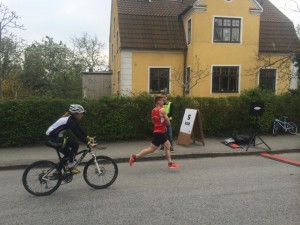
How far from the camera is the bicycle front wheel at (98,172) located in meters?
6.46

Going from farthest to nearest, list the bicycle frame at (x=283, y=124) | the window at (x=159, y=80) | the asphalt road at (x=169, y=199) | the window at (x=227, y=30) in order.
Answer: the window at (x=159, y=80), the window at (x=227, y=30), the bicycle frame at (x=283, y=124), the asphalt road at (x=169, y=199)

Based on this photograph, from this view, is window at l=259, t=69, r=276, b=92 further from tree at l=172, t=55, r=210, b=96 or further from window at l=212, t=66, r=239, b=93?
tree at l=172, t=55, r=210, b=96

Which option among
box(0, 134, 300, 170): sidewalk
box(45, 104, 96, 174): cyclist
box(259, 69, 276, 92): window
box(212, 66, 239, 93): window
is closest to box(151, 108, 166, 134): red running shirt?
box(0, 134, 300, 170): sidewalk

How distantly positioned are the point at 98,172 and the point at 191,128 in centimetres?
499

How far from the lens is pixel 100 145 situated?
11.0m

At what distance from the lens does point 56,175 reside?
242 inches

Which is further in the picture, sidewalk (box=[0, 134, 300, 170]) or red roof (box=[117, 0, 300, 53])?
red roof (box=[117, 0, 300, 53])

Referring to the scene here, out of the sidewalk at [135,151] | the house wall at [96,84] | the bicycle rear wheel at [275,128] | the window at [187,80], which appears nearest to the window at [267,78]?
the window at [187,80]

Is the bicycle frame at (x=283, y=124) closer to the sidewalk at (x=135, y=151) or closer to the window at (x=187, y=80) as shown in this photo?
the sidewalk at (x=135, y=151)

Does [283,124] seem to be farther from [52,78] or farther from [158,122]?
[52,78]

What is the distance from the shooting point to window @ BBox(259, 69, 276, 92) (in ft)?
70.0

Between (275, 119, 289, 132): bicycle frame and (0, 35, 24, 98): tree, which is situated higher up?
(0, 35, 24, 98): tree

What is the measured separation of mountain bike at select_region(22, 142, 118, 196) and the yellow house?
13626 mm

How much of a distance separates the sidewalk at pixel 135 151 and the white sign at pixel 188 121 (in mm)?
556
